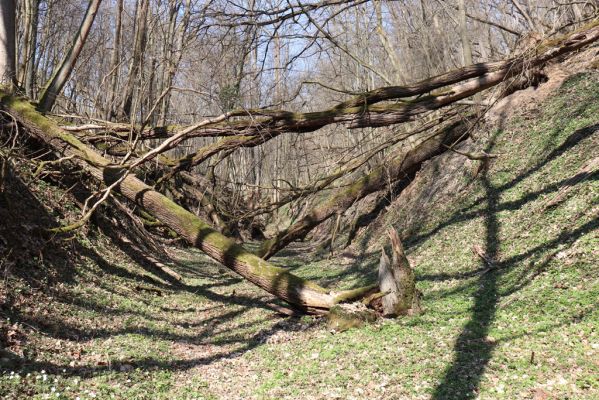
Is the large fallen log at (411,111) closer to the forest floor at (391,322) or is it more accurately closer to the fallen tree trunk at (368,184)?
the fallen tree trunk at (368,184)

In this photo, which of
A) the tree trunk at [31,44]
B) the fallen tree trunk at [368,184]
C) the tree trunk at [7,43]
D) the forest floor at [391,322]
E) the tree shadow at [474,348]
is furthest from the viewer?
the tree trunk at [31,44]

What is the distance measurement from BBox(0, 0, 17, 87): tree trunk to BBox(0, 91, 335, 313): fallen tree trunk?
1.56ft

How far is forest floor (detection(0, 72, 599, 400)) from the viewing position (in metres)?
4.96

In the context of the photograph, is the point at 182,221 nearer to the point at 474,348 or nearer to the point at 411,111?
the point at 411,111

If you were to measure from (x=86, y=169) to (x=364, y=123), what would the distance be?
5991 mm

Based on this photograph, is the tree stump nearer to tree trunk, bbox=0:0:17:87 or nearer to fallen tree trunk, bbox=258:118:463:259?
fallen tree trunk, bbox=258:118:463:259

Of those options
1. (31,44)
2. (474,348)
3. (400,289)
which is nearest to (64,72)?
(31,44)

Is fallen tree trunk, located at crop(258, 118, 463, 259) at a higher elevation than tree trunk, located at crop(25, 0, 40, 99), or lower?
lower

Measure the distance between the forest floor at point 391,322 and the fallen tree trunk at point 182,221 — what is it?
1.96 ft

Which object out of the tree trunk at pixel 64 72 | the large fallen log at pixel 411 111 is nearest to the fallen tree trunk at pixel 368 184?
the large fallen log at pixel 411 111

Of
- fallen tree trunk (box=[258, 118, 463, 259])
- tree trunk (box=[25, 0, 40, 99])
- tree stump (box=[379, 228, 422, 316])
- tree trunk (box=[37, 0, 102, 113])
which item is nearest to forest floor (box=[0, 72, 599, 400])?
tree stump (box=[379, 228, 422, 316])

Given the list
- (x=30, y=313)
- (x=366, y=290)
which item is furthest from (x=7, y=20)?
(x=366, y=290)

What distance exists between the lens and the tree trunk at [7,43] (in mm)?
10227

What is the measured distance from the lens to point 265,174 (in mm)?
39594
